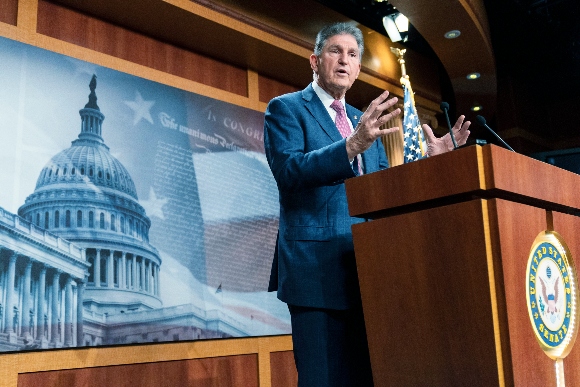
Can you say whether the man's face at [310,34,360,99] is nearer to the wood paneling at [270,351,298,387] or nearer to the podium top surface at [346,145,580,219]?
the podium top surface at [346,145,580,219]

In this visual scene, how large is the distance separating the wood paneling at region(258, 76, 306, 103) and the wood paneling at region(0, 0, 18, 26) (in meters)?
1.66

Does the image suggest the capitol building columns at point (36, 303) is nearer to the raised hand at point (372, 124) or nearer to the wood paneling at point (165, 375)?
the wood paneling at point (165, 375)

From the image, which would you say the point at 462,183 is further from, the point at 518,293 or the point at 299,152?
the point at 299,152

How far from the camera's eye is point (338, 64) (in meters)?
1.59

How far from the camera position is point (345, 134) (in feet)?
5.12

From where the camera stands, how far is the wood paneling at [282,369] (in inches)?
142

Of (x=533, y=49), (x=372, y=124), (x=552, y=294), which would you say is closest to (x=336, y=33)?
(x=372, y=124)

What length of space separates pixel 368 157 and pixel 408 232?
486 mm

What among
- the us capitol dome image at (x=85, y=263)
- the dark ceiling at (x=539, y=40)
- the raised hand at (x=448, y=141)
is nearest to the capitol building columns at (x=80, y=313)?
the us capitol dome image at (x=85, y=263)

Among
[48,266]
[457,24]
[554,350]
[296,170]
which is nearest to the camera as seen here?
[554,350]

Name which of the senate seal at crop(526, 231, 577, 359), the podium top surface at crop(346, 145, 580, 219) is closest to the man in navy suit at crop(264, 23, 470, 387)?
the podium top surface at crop(346, 145, 580, 219)

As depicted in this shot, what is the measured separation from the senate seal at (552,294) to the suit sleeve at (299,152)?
423mm

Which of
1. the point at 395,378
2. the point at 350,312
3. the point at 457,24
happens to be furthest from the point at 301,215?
the point at 457,24

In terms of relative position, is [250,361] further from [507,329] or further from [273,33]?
[507,329]
